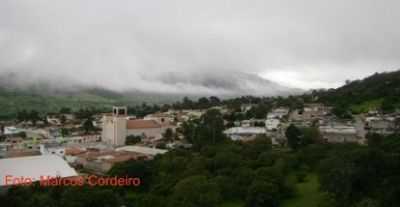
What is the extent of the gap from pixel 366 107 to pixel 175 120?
23.0 m

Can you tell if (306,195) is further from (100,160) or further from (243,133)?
(243,133)

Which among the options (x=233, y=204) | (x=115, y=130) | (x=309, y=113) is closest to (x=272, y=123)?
(x=309, y=113)

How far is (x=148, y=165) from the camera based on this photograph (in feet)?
66.9

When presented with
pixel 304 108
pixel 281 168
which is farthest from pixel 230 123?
pixel 281 168

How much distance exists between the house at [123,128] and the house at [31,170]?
1397 centimetres

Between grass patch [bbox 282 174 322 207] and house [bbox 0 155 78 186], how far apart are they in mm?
11846

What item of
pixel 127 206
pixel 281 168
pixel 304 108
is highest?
pixel 304 108

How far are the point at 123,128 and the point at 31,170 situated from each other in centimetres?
1712

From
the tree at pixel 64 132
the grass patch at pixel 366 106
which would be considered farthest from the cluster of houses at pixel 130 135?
the grass patch at pixel 366 106

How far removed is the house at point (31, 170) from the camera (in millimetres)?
18984

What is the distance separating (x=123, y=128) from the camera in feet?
122

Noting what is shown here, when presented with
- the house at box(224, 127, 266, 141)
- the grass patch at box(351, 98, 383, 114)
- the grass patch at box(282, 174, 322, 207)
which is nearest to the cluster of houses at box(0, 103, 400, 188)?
the house at box(224, 127, 266, 141)

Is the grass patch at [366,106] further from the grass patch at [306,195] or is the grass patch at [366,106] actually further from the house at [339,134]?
the grass patch at [306,195]

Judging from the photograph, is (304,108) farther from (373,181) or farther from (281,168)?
(373,181)
